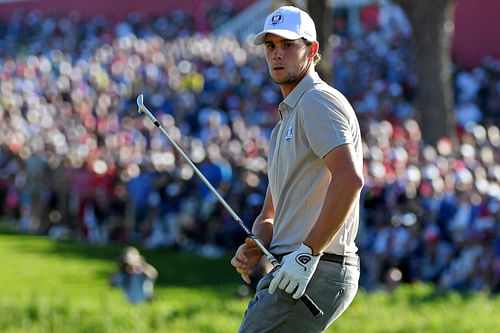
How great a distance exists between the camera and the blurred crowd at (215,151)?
1302 centimetres

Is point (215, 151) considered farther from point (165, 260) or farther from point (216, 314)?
point (216, 314)

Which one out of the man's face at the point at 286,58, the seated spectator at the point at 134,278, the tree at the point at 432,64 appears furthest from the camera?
the tree at the point at 432,64

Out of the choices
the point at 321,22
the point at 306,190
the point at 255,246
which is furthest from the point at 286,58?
the point at 321,22

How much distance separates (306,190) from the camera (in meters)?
4.40

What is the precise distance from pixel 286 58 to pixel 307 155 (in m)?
0.47

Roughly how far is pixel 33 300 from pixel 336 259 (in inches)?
239

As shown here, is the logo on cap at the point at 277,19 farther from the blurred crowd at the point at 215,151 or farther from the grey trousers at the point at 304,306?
the blurred crowd at the point at 215,151

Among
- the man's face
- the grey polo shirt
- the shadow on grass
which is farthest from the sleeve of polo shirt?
the shadow on grass

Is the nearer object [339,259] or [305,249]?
[305,249]

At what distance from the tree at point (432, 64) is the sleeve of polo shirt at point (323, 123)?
50.7 ft

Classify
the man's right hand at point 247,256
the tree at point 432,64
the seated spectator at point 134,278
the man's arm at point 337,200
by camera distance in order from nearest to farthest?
the man's arm at point 337,200 → the man's right hand at point 247,256 → the seated spectator at point 134,278 → the tree at point 432,64

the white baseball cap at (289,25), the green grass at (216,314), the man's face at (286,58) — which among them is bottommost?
the green grass at (216,314)

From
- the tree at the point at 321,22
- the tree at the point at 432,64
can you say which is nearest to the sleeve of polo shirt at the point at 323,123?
the tree at the point at 321,22

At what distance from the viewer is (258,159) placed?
16.8 meters
